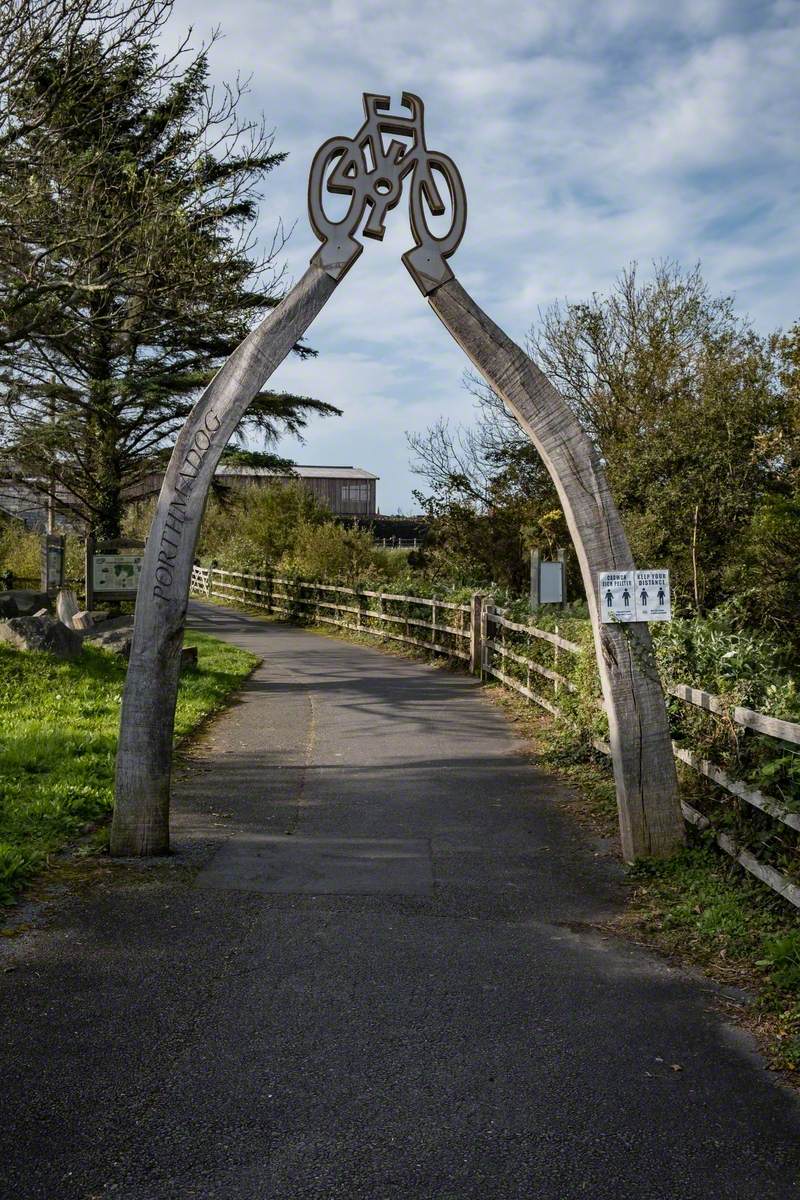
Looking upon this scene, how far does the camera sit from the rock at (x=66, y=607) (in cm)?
1770

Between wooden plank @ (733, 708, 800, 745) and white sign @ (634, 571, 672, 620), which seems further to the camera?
white sign @ (634, 571, 672, 620)

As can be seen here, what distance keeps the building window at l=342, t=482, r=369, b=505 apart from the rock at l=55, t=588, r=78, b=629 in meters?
51.2

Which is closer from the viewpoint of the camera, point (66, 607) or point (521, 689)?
point (521, 689)

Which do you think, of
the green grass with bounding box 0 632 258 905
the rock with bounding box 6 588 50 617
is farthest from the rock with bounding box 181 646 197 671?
the rock with bounding box 6 588 50 617

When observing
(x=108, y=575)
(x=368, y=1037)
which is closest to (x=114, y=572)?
(x=108, y=575)

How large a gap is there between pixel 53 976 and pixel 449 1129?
2.11m

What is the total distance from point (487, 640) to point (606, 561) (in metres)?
10.2

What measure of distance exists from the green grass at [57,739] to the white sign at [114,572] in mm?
2605

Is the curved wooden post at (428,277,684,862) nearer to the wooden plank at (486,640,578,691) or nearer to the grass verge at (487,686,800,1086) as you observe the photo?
the grass verge at (487,686,800,1086)

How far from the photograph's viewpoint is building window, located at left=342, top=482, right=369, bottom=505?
2717 inches

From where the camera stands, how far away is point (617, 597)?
632 cm

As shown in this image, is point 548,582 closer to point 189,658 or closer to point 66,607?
point 189,658

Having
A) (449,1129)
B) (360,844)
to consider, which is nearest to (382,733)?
(360,844)

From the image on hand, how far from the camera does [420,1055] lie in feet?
12.7
